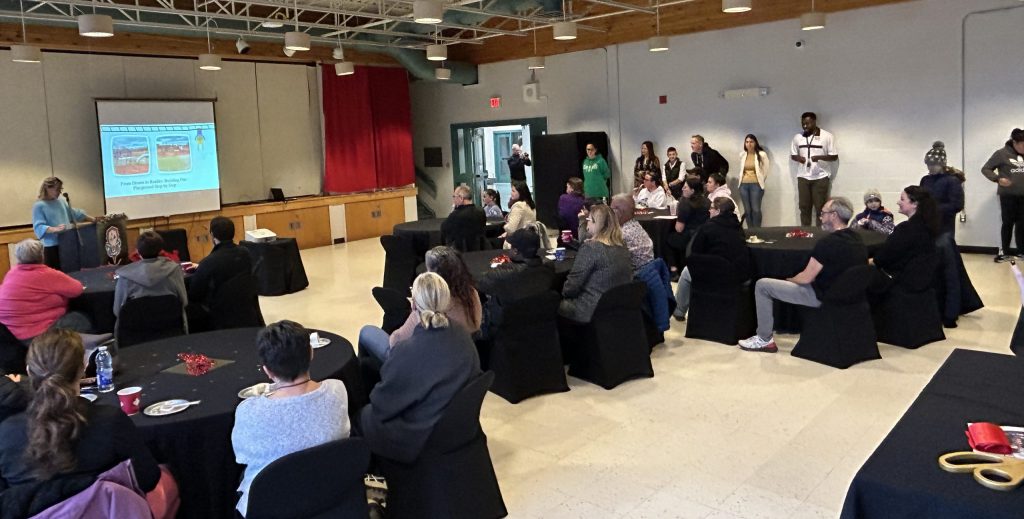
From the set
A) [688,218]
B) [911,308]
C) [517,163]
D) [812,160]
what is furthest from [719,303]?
[517,163]

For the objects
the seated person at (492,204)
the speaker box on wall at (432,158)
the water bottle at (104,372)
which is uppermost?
the speaker box on wall at (432,158)

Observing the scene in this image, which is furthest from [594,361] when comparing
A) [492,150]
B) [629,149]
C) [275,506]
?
[492,150]

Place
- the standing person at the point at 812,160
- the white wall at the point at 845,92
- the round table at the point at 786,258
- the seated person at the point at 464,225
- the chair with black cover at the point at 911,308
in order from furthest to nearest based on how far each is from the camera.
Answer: the standing person at the point at 812,160 < the white wall at the point at 845,92 < the seated person at the point at 464,225 < the round table at the point at 786,258 < the chair with black cover at the point at 911,308

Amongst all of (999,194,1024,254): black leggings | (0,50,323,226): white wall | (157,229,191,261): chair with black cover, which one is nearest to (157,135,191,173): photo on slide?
(0,50,323,226): white wall

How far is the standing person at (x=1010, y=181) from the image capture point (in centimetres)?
905

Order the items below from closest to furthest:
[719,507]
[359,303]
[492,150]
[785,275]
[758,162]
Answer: [719,507]
[785,275]
[359,303]
[758,162]
[492,150]

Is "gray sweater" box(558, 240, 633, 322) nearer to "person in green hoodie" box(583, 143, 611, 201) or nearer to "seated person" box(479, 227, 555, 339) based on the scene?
"seated person" box(479, 227, 555, 339)

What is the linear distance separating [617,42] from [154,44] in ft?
22.6

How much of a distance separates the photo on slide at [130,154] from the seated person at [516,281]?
7791mm

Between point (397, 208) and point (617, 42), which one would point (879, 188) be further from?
point (397, 208)

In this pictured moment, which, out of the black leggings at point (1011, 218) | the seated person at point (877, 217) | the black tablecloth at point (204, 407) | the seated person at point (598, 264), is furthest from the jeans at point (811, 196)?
the black tablecloth at point (204, 407)

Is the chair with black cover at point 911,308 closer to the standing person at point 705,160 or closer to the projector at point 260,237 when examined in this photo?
the standing person at point 705,160

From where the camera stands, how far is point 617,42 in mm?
12844

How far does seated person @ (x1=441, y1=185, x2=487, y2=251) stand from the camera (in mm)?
8023
